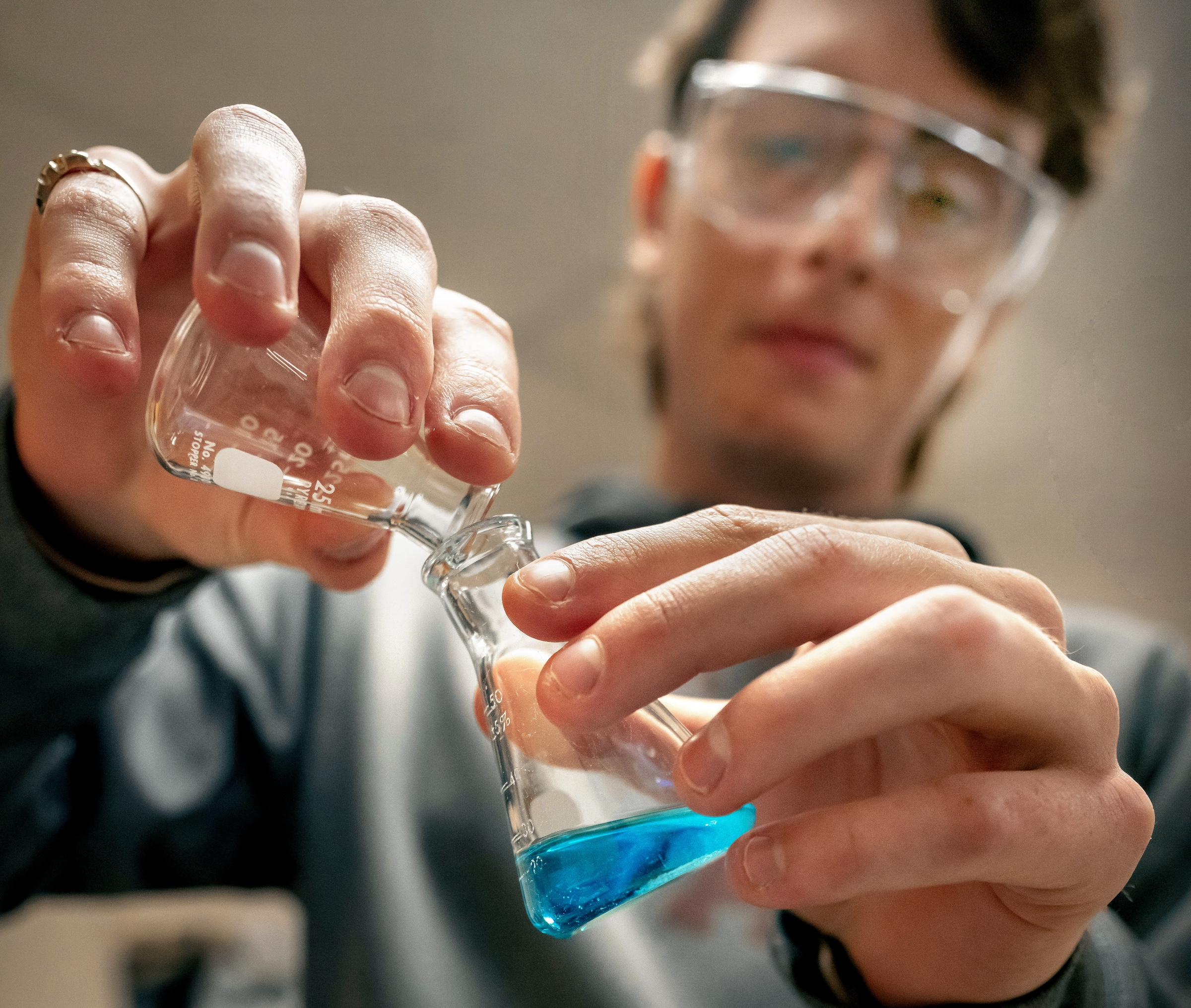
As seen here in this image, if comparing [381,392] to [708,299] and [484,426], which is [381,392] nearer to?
[484,426]

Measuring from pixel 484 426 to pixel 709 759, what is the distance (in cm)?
20

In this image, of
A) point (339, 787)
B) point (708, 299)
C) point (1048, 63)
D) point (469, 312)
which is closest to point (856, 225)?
point (708, 299)

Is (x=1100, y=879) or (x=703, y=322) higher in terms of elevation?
(x=1100, y=879)

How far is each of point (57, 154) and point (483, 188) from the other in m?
0.72

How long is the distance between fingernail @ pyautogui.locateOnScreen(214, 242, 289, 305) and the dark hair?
1.10 m

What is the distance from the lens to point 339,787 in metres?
1.10

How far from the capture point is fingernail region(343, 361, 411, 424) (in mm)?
379

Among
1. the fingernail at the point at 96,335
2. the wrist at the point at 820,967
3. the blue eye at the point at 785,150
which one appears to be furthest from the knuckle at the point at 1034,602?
the blue eye at the point at 785,150

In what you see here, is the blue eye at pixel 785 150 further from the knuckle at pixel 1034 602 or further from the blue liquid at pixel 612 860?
the blue liquid at pixel 612 860

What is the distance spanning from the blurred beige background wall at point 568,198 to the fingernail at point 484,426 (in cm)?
8

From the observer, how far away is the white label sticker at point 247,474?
1.40 ft

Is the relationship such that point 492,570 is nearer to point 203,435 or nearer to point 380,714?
point 203,435

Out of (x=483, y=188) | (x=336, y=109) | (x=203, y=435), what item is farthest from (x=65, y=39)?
(x=203, y=435)

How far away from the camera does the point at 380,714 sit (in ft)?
3.74
